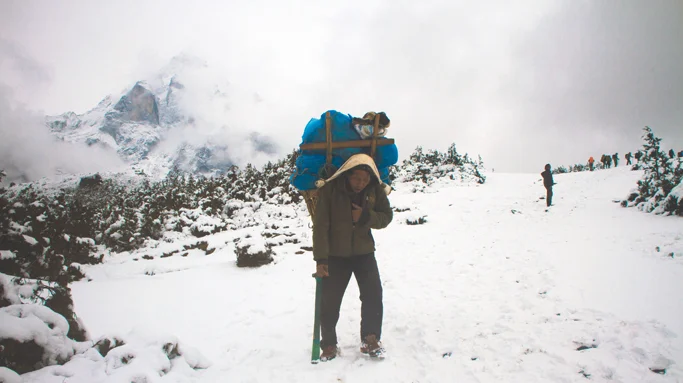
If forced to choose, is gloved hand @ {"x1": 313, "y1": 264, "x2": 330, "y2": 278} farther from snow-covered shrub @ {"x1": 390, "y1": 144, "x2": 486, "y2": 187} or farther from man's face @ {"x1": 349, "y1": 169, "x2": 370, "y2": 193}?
snow-covered shrub @ {"x1": 390, "y1": 144, "x2": 486, "y2": 187}

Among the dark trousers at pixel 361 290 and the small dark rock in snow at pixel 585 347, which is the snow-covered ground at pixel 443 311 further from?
the dark trousers at pixel 361 290

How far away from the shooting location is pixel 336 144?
9.52 ft

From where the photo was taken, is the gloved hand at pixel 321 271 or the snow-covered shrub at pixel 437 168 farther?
the snow-covered shrub at pixel 437 168

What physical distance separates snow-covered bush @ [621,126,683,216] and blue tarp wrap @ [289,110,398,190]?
11129 mm

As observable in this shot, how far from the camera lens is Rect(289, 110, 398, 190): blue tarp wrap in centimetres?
294

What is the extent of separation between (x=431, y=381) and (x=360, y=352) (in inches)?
31.4

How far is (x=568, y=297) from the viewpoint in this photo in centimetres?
414

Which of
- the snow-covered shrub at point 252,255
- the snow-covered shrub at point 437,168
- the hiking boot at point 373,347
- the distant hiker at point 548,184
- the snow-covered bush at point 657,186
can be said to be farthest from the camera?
the snow-covered shrub at point 437,168

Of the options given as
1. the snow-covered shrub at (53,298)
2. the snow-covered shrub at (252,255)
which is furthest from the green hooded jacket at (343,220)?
the snow-covered shrub at (252,255)

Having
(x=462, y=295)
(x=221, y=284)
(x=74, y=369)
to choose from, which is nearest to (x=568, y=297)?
(x=462, y=295)

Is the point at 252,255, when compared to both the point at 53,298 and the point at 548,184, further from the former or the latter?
the point at 548,184

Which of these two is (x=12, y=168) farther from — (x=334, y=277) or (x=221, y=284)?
(x=334, y=277)

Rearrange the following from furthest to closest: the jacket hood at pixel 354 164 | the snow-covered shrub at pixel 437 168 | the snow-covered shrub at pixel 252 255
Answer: the snow-covered shrub at pixel 437 168 → the snow-covered shrub at pixel 252 255 → the jacket hood at pixel 354 164

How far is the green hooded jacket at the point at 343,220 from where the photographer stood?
2.82 metres
